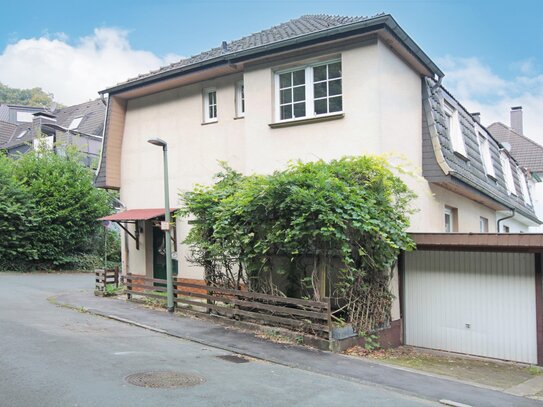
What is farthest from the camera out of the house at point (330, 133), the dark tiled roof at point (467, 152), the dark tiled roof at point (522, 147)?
the dark tiled roof at point (522, 147)

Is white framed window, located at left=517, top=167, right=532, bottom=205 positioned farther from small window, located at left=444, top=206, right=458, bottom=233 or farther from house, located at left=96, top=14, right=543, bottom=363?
small window, located at left=444, top=206, right=458, bottom=233

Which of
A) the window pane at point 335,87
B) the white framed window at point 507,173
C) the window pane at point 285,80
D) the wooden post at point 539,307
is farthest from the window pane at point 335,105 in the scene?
the white framed window at point 507,173

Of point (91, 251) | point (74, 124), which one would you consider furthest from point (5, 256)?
point (74, 124)

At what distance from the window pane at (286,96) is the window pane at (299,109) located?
11.0 inches

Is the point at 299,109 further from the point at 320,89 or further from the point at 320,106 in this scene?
the point at 320,89

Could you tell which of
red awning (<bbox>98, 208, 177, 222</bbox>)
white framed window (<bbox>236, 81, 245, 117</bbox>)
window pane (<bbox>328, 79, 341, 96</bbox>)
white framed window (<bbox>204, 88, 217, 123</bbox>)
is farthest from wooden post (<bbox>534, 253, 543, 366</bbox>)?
red awning (<bbox>98, 208, 177, 222</bbox>)

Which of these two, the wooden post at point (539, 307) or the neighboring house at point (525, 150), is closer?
the wooden post at point (539, 307)

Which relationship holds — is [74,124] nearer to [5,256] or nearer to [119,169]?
[5,256]

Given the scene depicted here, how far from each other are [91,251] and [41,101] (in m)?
55.9

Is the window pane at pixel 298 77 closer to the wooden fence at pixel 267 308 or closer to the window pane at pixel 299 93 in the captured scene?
the window pane at pixel 299 93

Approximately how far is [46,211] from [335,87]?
15601 mm

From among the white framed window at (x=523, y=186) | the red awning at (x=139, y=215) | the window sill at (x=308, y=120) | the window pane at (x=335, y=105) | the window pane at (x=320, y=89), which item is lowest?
the red awning at (x=139, y=215)

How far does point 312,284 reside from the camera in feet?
31.2

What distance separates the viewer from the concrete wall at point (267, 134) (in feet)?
36.8
